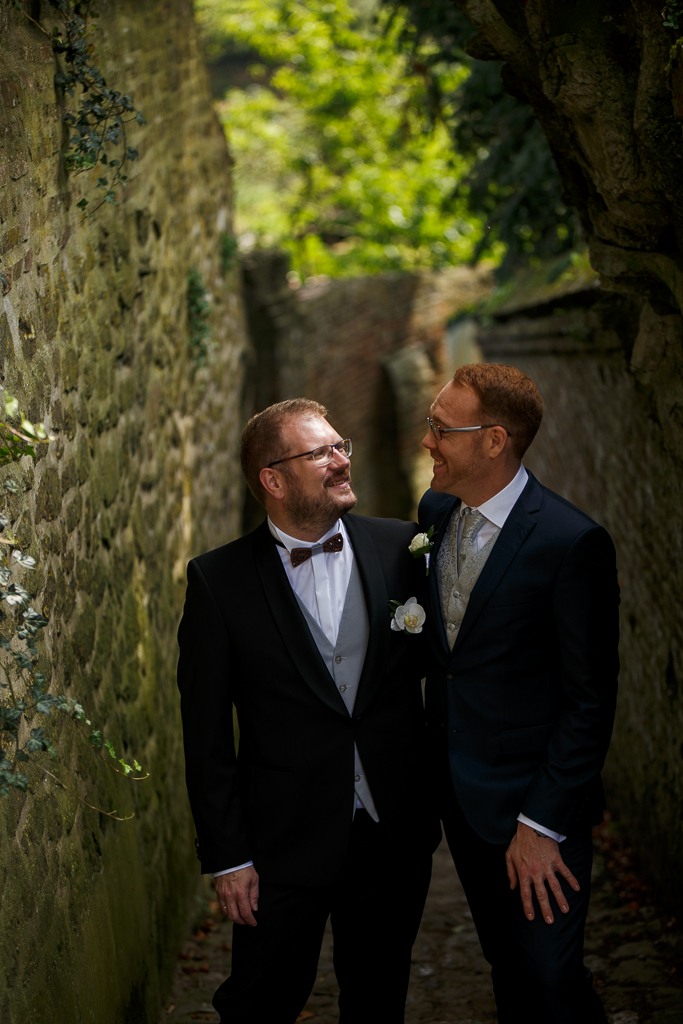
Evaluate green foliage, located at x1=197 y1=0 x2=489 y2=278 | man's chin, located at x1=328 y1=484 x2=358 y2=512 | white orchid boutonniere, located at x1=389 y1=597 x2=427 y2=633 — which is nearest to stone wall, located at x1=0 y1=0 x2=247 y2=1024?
man's chin, located at x1=328 y1=484 x2=358 y2=512

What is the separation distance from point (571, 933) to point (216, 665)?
46.1 inches

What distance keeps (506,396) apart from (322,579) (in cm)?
73

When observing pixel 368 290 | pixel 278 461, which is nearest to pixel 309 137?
pixel 368 290

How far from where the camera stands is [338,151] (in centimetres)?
1459

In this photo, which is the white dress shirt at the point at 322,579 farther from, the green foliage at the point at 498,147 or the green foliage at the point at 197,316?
the green foliage at the point at 498,147

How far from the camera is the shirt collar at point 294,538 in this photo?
2549mm

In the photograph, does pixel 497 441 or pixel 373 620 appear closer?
pixel 497 441

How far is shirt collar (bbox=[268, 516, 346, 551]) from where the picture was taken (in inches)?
100

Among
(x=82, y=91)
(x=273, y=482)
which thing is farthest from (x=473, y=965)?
(x=82, y=91)

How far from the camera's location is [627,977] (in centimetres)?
335

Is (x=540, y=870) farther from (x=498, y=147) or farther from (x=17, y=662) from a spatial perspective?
(x=498, y=147)

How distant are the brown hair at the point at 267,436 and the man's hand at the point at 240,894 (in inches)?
41.6

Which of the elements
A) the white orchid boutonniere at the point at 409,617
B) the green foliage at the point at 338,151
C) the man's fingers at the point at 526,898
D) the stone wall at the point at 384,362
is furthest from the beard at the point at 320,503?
the green foliage at the point at 338,151

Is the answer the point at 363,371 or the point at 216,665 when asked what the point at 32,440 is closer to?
the point at 216,665
